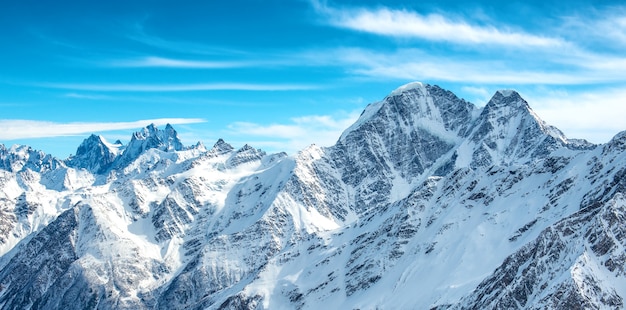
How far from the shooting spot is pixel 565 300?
142250 millimetres

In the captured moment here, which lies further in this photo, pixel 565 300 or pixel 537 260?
pixel 537 260

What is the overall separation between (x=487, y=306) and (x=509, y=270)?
37.5ft

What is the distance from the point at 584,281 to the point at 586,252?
1078 cm

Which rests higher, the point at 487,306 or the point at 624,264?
the point at 624,264

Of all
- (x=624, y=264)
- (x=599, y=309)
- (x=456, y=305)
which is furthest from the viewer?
(x=456, y=305)

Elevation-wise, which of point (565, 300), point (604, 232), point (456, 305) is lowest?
point (456, 305)

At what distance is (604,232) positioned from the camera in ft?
514

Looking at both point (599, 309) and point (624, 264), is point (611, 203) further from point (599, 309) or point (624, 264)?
point (599, 309)

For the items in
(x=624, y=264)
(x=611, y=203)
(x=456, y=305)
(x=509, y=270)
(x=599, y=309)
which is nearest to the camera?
(x=599, y=309)

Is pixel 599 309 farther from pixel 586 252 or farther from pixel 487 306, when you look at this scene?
pixel 487 306

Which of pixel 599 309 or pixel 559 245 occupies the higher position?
pixel 559 245

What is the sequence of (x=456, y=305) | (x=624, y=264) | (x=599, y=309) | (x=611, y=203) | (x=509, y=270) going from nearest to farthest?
1. (x=599, y=309)
2. (x=624, y=264)
3. (x=611, y=203)
4. (x=509, y=270)
5. (x=456, y=305)

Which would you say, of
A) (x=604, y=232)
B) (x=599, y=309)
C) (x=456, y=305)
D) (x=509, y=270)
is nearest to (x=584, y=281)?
(x=599, y=309)

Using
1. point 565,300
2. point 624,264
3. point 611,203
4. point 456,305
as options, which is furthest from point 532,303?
point 456,305
